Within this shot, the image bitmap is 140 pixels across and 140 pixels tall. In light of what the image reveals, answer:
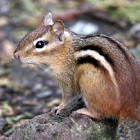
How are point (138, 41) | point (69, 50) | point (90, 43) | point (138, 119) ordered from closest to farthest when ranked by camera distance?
1. point (138, 119)
2. point (90, 43)
3. point (69, 50)
4. point (138, 41)

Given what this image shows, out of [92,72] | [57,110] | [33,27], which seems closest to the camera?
[92,72]

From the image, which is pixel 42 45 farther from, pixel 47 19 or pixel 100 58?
pixel 100 58

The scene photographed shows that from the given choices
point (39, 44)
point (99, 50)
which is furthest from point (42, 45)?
point (99, 50)

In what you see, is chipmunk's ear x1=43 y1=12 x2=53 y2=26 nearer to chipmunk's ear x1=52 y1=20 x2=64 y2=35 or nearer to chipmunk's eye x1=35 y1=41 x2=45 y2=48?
chipmunk's ear x1=52 y1=20 x2=64 y2=35

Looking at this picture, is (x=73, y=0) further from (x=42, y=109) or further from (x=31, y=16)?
(x=42, y=109)

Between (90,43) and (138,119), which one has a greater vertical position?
(90,43)

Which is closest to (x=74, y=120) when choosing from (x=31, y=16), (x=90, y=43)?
(x=90, y=43)

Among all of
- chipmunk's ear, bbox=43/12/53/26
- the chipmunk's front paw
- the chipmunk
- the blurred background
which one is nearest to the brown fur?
the chipmunk
